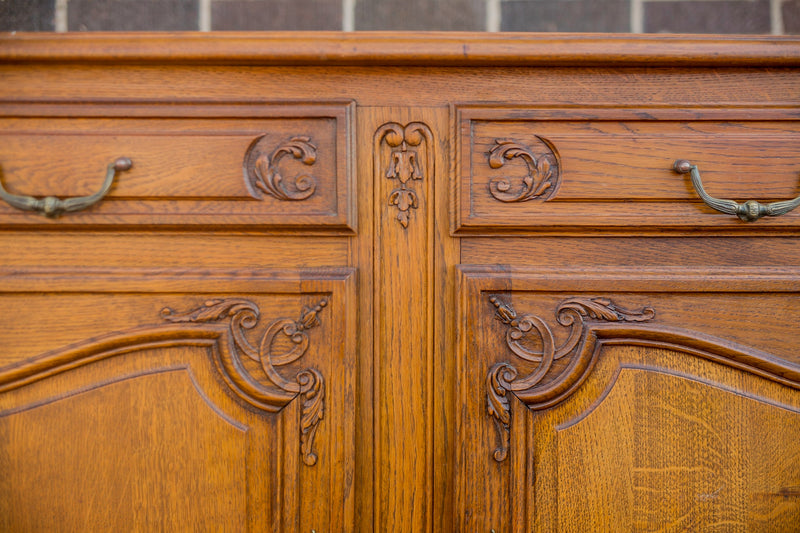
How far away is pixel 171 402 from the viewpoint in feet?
1.26

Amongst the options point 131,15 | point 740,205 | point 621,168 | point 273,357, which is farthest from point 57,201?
point 740,205

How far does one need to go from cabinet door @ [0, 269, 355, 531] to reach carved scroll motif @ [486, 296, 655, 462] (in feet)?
0.45

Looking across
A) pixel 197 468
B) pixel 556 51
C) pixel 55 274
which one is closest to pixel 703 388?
pixel 556 51

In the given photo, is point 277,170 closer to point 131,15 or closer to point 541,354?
point 541,354

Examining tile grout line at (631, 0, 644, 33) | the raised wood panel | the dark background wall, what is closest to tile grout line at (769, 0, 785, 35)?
the dark background wall

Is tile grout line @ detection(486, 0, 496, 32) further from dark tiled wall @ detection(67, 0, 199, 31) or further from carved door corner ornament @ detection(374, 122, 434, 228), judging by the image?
dark tiled wall @ detection(67, 0, 199, 31)

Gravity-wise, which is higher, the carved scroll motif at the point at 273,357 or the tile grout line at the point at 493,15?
the tile grout line at the point at 493,15

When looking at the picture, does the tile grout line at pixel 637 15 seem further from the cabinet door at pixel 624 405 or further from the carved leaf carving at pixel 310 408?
the carved leaf carving at pixel 310 408

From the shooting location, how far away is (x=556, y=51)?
37 centimetres

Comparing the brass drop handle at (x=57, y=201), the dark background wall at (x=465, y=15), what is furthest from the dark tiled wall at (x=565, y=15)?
the brass drop handle at (x=57, y=201)

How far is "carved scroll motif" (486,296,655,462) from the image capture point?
384 millimetres

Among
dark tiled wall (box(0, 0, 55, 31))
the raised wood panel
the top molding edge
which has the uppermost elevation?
dark tiled wall (box(0, 0, 55, 31))

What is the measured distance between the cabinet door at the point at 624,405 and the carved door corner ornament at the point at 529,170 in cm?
7

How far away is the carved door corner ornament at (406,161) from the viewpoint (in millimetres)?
385
